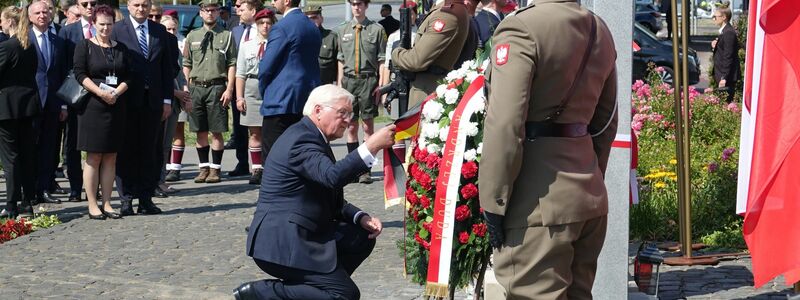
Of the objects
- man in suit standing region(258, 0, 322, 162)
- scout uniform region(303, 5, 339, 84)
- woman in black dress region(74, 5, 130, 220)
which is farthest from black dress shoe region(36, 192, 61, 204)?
scout uniform region(303, 5, 339, 84)

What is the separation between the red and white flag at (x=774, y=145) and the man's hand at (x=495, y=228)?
2098 mm

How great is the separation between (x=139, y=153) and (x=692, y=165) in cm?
490

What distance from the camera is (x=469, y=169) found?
649cm

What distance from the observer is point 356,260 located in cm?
664

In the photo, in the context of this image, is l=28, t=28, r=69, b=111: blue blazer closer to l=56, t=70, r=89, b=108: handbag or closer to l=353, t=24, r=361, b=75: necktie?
l=56, t=70, r=89, b=108: handbag

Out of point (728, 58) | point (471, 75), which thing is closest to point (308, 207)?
point (471, 75)

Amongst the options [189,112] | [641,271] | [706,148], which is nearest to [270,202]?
[641,271]

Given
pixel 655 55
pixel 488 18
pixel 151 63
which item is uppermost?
pixel 488 18

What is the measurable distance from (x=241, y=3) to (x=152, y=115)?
2.51 metres

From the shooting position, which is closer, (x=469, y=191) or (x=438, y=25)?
(x=469, y=191)

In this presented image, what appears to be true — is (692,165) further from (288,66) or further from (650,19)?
(650,19)

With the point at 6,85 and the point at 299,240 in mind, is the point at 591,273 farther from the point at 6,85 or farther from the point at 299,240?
the point at 6,85

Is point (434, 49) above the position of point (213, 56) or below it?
above

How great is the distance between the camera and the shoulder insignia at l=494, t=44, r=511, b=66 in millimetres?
4953
